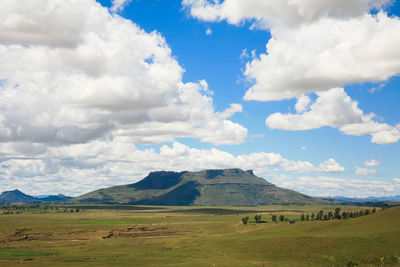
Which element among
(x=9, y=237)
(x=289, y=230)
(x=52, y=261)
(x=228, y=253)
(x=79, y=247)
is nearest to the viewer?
(x=52, y=261)

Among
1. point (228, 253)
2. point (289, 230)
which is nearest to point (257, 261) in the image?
point (228, 253)

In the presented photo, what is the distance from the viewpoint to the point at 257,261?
11262 cm

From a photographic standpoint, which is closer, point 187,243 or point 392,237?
point 392,237

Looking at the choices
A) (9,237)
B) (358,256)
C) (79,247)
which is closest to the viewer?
(358,256)

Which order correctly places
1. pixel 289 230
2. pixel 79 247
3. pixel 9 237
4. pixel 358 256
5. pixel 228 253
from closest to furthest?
pixel 358 256 < pixel 228 253 < pixel 79 247 < pixel 289 230 < pixel 9 237

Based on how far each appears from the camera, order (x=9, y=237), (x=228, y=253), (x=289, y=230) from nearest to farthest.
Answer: (x=228, y=253) → (x=289, y=230) → (x=9, y=237)

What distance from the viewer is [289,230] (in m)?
170

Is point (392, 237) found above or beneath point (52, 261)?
above

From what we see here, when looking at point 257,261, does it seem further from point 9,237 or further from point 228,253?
point 9,237

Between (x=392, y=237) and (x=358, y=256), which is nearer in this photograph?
(x=358, y=256)

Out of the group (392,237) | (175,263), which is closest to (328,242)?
(392,237)

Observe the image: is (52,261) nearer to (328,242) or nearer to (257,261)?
(257,261)

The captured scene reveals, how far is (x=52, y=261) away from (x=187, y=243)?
54989 mm

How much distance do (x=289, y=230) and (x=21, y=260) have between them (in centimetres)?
11153
